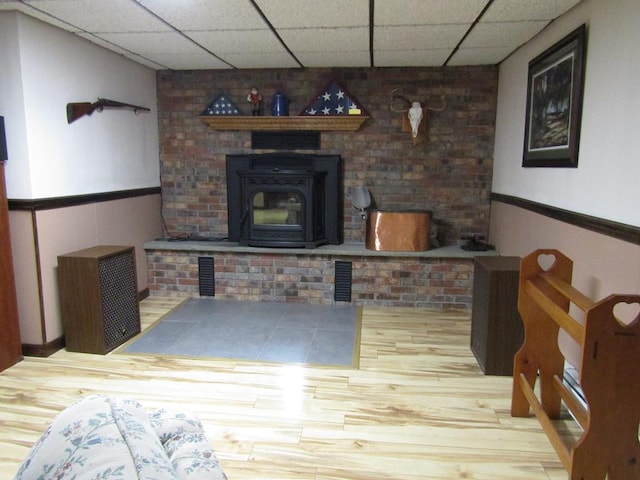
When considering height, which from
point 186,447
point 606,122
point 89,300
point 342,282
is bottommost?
point 342,282

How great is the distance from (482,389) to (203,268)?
2740mm

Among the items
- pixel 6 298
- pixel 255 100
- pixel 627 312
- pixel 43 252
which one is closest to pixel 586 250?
pixel 627 312

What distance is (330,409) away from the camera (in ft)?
7.91

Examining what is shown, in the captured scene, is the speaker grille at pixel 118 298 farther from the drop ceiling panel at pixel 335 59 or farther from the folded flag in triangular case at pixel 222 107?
the drop ceiling panel at pixel 335 59

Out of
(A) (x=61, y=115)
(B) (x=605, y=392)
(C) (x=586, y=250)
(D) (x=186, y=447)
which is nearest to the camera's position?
(D) (x=186, y=447)

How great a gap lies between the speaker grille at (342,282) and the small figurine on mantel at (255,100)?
1.66m

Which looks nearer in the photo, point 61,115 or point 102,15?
point 102,15

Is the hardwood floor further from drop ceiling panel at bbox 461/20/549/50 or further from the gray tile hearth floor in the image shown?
drop ceiling panel at bbox 461/20/549/50

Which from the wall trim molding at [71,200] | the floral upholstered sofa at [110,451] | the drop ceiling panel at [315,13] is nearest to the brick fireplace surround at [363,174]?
the wall trim molding at [71,200]

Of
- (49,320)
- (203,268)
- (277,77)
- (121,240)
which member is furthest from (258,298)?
(277,77)

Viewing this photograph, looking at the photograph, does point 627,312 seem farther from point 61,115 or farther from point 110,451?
point 61,115

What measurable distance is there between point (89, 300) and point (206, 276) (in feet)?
4.46

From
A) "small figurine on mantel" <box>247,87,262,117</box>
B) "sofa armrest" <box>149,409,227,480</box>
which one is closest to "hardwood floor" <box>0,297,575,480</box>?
"sofa armrest" <box>149,409,227,480</box>

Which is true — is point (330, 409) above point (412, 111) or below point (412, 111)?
below
